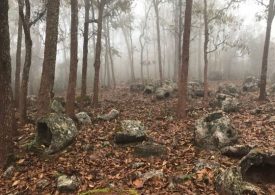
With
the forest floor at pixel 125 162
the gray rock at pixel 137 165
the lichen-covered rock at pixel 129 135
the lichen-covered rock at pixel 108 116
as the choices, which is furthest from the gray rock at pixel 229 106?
the gray rock at pixel 137 165

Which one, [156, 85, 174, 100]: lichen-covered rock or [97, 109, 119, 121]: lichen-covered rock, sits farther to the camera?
[156, 85, 174, 100]: lichen-covered rock

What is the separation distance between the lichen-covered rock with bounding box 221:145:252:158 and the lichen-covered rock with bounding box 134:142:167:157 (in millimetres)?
1597

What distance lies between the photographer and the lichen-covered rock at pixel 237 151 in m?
8.29

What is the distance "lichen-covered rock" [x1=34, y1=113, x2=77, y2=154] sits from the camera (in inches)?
367

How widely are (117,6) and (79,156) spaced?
14445 mm

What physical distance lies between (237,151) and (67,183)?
13.4 ft

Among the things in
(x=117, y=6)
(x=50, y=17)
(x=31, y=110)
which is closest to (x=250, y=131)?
(x=50, y=17)

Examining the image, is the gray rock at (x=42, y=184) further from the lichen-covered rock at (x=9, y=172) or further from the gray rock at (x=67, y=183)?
the lichen-covered rock at (x=9, y=172)

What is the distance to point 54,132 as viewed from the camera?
9.37 metres

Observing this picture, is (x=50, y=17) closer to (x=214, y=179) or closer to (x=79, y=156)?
(x=79, y=156)

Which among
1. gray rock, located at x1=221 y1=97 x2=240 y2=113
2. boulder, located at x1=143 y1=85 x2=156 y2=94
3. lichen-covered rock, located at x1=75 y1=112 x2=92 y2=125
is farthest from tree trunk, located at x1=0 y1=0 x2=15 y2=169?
boulder, located at x1=143 y1=85 x2=156 y2=94

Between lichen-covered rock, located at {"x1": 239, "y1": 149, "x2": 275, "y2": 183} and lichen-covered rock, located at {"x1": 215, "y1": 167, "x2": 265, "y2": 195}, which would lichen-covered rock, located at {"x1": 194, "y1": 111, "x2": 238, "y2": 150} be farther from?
lichen-covered rock, located at {"x1": 215, "y1": 167, "x2": 265, "y2": 195}

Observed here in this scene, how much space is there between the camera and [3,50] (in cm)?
830

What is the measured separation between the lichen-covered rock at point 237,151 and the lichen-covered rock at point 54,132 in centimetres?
430
